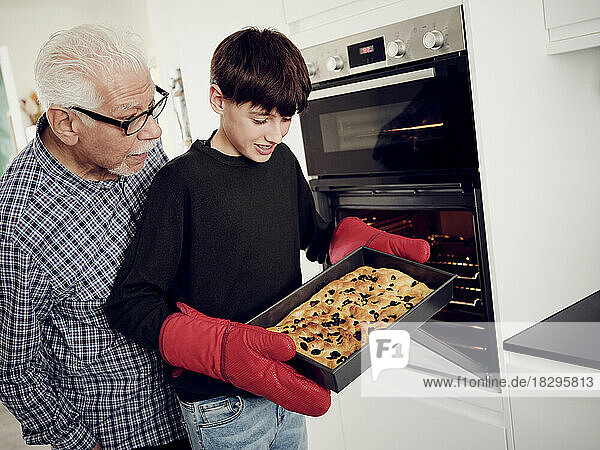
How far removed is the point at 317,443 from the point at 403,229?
0.86 m

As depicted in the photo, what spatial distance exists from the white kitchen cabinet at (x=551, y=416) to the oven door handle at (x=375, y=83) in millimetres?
735

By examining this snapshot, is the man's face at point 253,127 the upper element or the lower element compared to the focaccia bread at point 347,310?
upper

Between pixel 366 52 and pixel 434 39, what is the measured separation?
248 millimetres

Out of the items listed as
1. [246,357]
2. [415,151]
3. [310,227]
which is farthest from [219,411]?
[415,151]

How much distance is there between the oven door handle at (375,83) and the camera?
163cm

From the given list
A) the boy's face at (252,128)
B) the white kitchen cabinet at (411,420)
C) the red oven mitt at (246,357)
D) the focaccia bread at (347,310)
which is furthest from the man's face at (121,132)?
the white kitchen cabinet at (411,420)

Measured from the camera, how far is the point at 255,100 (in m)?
1.23

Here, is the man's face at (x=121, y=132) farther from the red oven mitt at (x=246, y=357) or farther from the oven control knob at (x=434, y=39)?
the oven control knob at (x=434, y=39)

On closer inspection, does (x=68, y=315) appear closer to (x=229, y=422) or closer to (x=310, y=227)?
(x=229, y=422)

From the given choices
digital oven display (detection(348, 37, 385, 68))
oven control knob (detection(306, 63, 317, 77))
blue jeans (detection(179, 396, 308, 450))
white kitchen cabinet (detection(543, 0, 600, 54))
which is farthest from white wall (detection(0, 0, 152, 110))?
blue jeans (detection(179, 396, 308, 450))

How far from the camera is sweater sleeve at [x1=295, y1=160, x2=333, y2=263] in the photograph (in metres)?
1.56

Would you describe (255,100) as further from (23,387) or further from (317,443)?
(317,443)

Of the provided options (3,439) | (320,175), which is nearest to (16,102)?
(3,439)

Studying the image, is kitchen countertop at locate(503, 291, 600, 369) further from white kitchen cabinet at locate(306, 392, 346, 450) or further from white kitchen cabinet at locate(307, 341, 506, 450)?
white kitchen cabinet at locate(306, 392, 346, 450)
